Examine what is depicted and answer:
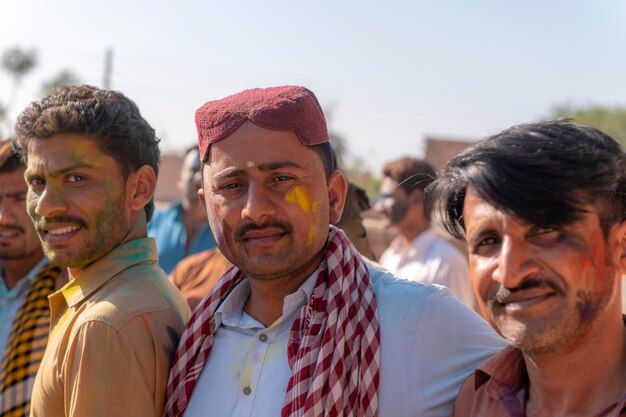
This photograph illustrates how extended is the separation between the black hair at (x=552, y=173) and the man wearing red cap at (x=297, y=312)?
1.81 ft

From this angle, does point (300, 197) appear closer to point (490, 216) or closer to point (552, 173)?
point (490, 216)

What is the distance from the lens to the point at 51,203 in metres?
2.70

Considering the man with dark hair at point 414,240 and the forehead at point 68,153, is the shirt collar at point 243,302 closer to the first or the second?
the forehead at point 68,153

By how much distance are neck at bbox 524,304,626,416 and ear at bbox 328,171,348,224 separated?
34.5 inches

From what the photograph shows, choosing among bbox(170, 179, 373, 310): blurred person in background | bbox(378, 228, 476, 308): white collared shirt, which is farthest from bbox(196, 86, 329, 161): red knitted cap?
bbox(378, 228, 476, 308): white collared shirt

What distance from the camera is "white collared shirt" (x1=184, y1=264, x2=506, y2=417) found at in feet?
7.15

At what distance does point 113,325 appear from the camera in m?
2.37

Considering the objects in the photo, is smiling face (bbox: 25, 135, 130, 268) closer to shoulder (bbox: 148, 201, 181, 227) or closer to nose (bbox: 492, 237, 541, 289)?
nose (bbox: 492, 237, 541, 289)

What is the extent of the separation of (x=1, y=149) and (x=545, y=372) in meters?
2.85

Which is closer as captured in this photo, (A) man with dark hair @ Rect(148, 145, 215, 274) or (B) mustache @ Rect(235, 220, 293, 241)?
(B) mustache @ Rect(235, 220, 293, 241)

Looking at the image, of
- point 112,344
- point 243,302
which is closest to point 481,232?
point 243,302

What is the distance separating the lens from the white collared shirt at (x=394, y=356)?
2180mm

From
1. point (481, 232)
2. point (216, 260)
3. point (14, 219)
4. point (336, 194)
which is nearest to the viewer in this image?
point (481, 232)

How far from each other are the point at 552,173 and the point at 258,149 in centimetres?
91
